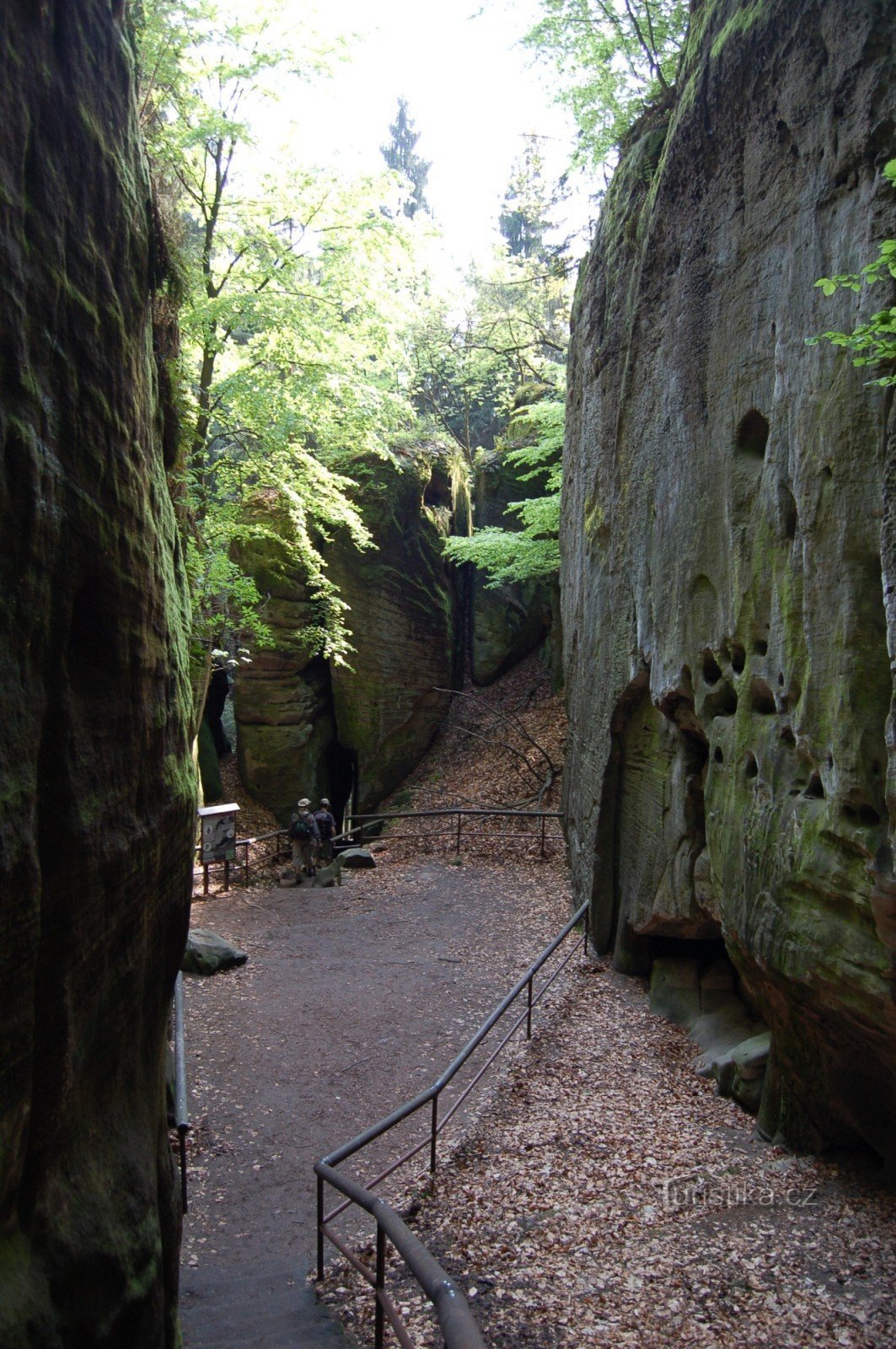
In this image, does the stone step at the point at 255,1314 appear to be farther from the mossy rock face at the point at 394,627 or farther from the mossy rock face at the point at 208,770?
the mossy rock face at the point at 394,627

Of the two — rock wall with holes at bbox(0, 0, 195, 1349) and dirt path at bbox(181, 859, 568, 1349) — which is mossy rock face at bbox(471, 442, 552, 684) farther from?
rock wall with holes at bbox(0, 0, 195, 1349)

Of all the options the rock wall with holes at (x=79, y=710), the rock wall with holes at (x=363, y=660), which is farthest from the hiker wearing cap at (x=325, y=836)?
the rock wall with holes at (x=79, y=710)

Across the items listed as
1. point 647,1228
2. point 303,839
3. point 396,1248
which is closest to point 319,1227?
point 396,1248

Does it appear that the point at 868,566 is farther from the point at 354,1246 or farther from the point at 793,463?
the point at 354,1246

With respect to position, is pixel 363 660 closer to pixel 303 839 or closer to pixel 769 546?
pixel 303 839

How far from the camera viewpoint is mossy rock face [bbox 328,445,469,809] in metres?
23.1

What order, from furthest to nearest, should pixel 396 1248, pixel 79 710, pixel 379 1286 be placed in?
pixel 379 1286 → pixel 396 1248 → pixel 79 710

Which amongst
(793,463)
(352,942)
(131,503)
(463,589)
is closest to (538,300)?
(463,589)

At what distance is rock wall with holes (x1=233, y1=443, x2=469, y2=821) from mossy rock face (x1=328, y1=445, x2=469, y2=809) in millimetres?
28

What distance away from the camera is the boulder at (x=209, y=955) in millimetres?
11789

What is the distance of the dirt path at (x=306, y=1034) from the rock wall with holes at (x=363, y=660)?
17.9ft

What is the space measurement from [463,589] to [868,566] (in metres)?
21.8

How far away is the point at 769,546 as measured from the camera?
6.81 metres

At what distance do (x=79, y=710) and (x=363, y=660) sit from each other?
19140mm
